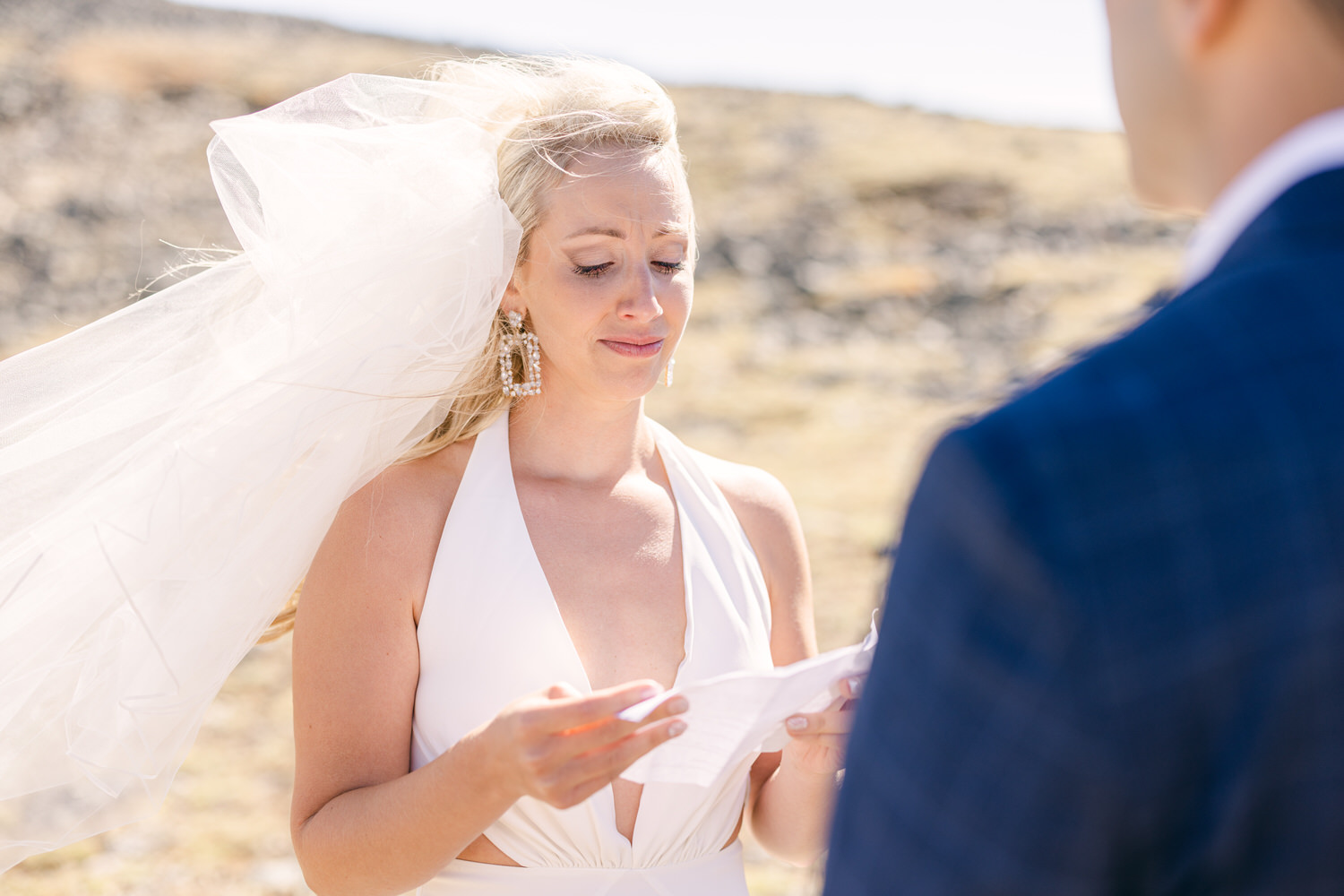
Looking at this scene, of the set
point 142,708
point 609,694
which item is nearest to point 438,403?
point 142,708

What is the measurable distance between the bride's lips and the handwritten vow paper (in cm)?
84

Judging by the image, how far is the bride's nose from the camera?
2240 millimetres

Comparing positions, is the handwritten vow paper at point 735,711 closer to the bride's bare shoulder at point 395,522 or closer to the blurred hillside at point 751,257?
the bride's bare shoulder at point 395,522

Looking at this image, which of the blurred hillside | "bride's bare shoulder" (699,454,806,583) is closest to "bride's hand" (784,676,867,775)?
"bride's bare shoulder" (699,454,806,583)

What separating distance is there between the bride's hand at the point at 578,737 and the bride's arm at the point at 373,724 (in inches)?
6.3

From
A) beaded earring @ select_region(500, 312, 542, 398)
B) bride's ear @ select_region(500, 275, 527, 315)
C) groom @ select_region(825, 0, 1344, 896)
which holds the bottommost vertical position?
beaded earring @ select_region(500, 312, 542, 398)

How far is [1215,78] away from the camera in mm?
785

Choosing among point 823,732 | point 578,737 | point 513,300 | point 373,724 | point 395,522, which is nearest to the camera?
point 578,737

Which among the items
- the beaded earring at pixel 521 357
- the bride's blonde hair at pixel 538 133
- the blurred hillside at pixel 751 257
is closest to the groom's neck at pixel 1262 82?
the bride's blonde hair at pixel 538 133

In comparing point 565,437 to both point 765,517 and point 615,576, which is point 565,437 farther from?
point 765,517

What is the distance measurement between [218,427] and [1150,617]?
1.76 m

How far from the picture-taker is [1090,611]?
625 millimetres

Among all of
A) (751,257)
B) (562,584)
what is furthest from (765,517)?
(751,257)

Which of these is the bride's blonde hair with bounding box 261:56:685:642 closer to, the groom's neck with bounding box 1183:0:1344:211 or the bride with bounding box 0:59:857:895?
the bride with bounding box 0:59:857:895
